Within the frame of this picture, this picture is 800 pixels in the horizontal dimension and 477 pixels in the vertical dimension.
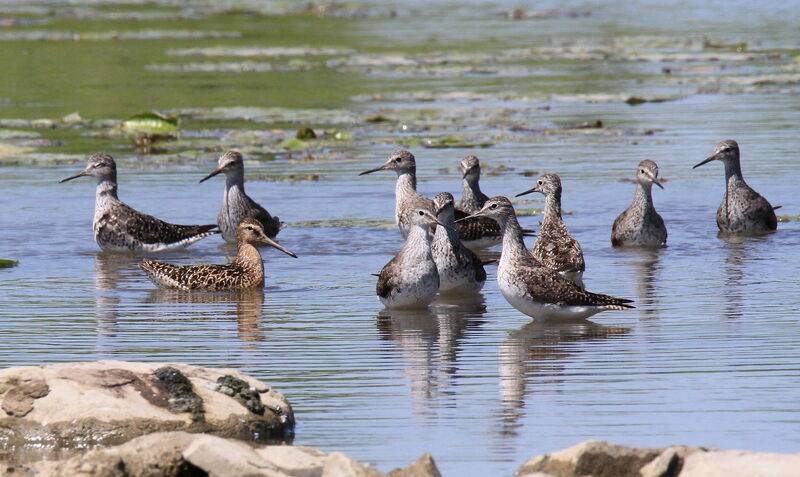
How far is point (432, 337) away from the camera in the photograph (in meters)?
11.8

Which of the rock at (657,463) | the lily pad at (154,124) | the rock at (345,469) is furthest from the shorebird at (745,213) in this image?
the lily pad at (154,124)

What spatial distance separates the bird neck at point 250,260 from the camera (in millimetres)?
14243

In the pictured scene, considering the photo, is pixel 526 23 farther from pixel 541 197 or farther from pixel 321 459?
pixel 321 459

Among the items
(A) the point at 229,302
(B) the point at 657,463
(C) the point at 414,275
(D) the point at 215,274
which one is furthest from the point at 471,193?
(B) the point at 657,463

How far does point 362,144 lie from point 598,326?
38.2 ft

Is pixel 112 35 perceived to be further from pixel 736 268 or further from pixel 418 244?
pixel 418 244

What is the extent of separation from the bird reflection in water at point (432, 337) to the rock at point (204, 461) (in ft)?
5.03

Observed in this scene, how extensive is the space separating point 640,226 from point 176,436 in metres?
8.93

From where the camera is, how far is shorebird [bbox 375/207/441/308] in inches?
503

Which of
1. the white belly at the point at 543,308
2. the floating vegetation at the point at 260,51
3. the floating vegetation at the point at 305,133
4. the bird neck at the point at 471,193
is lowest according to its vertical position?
the white belly at the point at 543,308

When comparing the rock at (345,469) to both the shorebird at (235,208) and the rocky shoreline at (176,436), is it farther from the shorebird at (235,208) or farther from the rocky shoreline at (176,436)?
the shorebird at (235,208)

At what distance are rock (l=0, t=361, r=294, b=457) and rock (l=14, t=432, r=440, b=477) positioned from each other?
0.60m

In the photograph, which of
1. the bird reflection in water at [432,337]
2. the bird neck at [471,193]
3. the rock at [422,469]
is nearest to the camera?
the rock at [422,469]

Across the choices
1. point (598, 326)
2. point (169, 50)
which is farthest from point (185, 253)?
point (169, 50)
